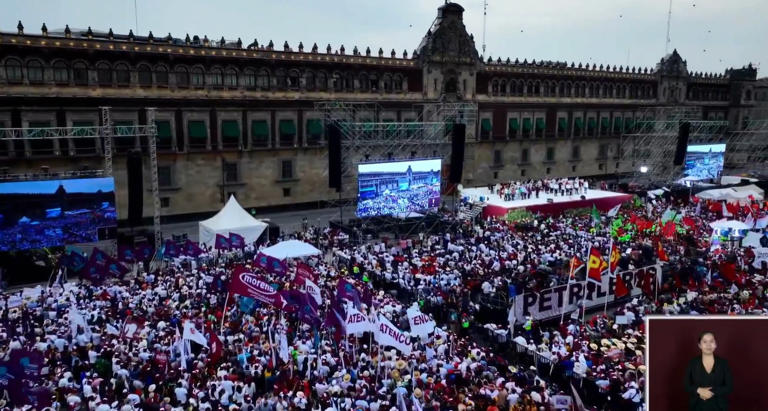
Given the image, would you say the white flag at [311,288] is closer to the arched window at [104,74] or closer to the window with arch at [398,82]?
the arched window at [104,74]

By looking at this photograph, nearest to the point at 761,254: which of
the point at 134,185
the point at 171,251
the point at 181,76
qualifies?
the point at 171,251

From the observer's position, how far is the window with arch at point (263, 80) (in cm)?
3962

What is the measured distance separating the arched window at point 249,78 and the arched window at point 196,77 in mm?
2982

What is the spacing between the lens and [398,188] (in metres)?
35.2

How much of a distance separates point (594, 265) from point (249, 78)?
1108 inches

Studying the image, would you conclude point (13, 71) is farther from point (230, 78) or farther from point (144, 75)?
point (230, 78)

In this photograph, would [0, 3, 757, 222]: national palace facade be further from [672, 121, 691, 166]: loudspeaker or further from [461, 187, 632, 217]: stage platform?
[461, 187, 632, 217]: stage platform

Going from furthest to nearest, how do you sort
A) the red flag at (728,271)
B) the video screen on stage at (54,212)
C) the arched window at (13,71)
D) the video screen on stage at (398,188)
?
1. the video screen on stage at (398,188)
2. the arched window at (13,71)
3. the video screen on stage at (54,212)
4. the red flag at (728,271)

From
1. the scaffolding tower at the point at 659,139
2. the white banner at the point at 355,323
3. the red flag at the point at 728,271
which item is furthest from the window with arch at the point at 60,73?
the scaffolding tower at the point at 659,139

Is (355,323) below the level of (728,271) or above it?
above

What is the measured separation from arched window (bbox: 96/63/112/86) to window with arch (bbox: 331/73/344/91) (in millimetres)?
15377

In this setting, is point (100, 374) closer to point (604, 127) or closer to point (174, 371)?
point (174, 371)

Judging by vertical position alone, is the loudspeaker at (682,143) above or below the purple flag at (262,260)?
above

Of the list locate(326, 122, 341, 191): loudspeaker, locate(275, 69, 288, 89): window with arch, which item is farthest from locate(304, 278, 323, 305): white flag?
locate(275, 69, 288, 89): window with arch
